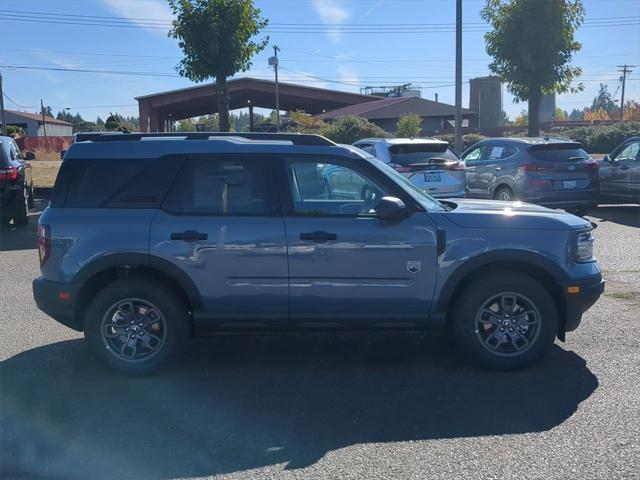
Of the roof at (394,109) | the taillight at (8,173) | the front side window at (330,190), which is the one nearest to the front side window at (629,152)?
the front side window at (330,190)

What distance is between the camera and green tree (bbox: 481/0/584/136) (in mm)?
21938

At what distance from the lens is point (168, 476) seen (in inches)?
161

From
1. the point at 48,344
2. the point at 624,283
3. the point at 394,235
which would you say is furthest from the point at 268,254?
the point at 624,283

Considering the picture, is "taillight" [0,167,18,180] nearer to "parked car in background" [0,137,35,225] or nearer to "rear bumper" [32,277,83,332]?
"parked car in background" [0,137,35,225]

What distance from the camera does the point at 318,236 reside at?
5582 mm

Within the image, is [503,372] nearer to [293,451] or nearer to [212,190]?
[293,451]

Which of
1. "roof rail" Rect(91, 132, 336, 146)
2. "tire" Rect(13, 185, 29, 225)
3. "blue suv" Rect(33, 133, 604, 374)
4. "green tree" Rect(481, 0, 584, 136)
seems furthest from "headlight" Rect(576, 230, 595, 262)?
"green tree" Rect(481, 0, 584, 136)

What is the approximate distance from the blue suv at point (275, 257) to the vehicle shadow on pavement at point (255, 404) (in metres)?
0.35

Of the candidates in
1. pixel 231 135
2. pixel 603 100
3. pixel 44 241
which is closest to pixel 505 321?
pixel 231 135

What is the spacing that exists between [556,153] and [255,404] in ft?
35.2

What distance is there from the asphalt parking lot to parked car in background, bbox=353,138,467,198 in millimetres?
5661

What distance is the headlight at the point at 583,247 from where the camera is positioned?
5734 mm

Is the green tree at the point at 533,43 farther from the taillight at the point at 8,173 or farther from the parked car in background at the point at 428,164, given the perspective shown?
the taillight at the point at 8,173

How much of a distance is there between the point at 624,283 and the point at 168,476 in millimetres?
6732
